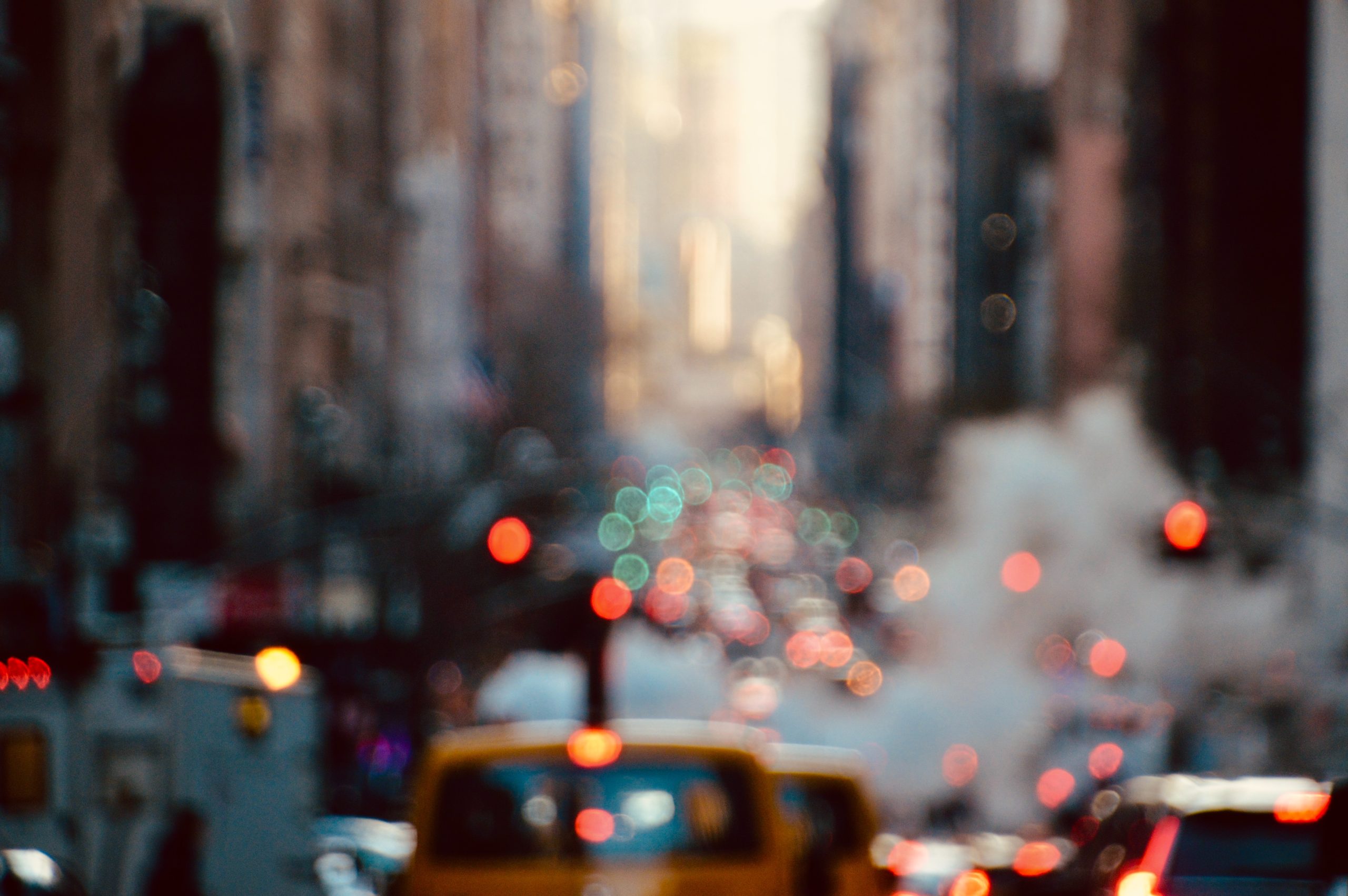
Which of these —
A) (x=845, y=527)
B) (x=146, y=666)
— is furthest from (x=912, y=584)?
(x=845, y=527)

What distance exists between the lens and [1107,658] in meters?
40.4

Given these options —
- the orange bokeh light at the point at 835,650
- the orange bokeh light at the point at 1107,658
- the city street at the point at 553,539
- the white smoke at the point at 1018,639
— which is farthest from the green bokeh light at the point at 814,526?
the orange bokeh light at the point at 1107,658

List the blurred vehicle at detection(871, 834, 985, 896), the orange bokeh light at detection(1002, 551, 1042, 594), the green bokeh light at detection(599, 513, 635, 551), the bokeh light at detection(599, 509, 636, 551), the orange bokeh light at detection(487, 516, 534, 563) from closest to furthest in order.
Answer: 1. the blurred vehicle at detection(871, 834, 985, 896)
2. the orange bokeh light at detection(487, 516, 534, 563)
3. the bokeh light at detection(599, 509, 636, 551)
4. the green bokeh light at detection(599, 513, 635, 551)
5. the orange bokeh light at detection(1002, 551, 1042, 594)

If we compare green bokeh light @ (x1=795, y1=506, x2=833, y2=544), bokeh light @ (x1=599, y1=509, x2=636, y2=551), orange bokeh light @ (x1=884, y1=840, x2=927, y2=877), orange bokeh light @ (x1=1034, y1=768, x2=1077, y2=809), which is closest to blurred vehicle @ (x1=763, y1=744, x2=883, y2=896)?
orange bokeh light @ (x1=884, y1=840, x2=927, y2=877)

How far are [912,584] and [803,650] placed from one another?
819 cm

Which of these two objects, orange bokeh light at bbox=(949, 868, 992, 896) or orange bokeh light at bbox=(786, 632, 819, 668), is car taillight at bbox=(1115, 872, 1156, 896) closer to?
orange bokeh light at bbox=(949, 868, 992, 896)

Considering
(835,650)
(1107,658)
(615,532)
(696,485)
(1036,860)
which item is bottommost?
(835,650)

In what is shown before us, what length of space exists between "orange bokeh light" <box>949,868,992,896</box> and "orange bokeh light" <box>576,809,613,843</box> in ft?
28.6

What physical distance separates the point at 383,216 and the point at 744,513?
11946 centimetres

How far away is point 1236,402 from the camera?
2109 inches

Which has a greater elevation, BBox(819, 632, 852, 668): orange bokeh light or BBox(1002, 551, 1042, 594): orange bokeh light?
BBox(1002, 551, 1042, 594): orange bokeh light

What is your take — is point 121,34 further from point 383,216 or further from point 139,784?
point 383,216

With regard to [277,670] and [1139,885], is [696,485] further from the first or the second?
[1139,885]

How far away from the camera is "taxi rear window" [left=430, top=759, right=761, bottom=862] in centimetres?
786
